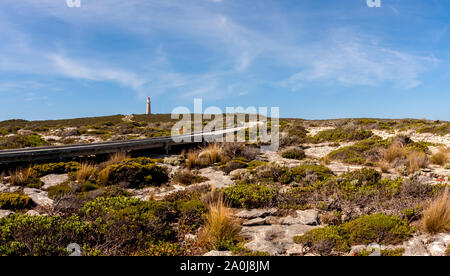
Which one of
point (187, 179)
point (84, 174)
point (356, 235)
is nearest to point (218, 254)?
point (356, 235)

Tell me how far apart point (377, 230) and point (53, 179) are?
11.4m

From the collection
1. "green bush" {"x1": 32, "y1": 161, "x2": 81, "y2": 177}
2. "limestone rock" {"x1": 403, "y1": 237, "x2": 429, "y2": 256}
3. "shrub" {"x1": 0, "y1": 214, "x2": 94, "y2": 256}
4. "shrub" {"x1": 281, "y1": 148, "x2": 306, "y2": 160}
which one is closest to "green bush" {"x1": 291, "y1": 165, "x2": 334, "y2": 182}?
"shrub" {"x1": 281, "y1": 148, "x2": 306, "y2": 160}

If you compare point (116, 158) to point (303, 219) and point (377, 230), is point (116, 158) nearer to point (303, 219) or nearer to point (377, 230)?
point (303, 219)

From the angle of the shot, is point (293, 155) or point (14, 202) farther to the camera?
point (293, 155)

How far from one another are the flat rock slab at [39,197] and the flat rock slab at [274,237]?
18.4ft

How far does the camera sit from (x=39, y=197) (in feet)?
30.3

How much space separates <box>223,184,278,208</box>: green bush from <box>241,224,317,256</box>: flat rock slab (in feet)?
4.31

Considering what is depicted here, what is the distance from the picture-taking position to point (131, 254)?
17.9ft

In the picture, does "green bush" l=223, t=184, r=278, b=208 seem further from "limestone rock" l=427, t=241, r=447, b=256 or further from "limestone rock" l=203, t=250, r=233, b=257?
"limestone rock" l=427, t=241, r=447, b=256

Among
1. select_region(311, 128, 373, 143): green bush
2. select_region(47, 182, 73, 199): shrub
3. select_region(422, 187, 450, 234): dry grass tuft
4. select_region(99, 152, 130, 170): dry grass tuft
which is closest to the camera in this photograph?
select_region(422, 187, 450, 234): dry grass tuft

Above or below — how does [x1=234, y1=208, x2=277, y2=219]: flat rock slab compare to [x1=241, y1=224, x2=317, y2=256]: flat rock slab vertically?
above

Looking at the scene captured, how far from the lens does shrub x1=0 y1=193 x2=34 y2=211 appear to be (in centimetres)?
805

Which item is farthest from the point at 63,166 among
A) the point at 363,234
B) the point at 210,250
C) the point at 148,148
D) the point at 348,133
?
the point at 348,133
